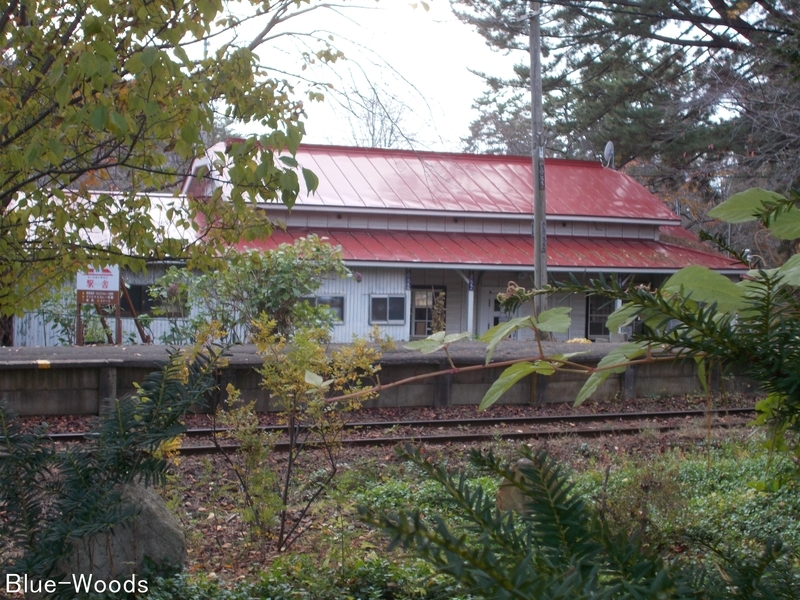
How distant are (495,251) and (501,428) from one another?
12737 millimetres

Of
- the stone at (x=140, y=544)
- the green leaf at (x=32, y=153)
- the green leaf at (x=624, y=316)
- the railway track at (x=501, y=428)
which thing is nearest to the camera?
the green leaf at (x=624, y=316)

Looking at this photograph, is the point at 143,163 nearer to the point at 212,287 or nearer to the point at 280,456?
the point at 280,456

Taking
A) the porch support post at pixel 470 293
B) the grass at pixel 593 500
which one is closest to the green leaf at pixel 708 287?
the grass at pixel 593 500

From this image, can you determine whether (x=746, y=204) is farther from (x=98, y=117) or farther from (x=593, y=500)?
(x=593, y=500)

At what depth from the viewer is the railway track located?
10125 mm

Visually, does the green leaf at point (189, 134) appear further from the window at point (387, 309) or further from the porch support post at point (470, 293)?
the window at point (387, 309)

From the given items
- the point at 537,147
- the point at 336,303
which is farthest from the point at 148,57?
the point at 336,303

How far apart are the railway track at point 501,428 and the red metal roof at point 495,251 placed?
9.35 metres

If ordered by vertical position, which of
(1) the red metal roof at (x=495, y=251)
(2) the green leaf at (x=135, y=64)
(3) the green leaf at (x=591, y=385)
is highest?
(1) the red metal roof at (x=495, y=251)

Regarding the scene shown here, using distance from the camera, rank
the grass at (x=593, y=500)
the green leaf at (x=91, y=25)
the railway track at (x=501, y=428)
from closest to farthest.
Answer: the green leaf at (x=91, y=25)
the grass at (x=593, y=500)
the railway track at (x=501, y=428)

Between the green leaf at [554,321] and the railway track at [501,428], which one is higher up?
the green leaf at [554,321]

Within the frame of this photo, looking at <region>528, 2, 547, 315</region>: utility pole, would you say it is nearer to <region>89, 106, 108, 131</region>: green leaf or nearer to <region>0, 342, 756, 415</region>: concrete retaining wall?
<region>0, 342, 756, 415</region>: concrete retaining wall

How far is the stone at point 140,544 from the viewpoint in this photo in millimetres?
4188

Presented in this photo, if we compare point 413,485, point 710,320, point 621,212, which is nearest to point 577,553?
point 710,320
